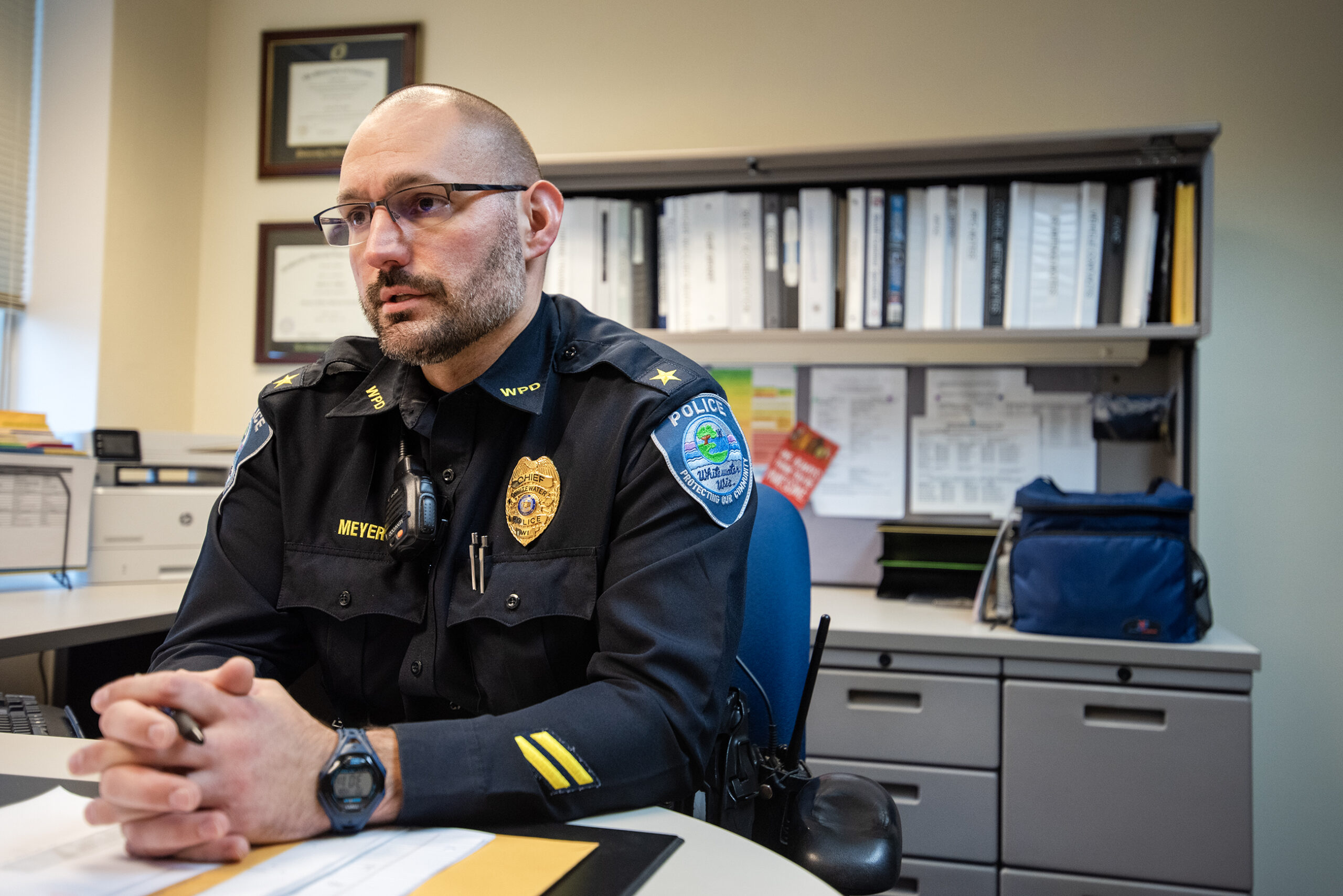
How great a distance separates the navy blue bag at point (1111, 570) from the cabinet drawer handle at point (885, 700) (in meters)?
0.24

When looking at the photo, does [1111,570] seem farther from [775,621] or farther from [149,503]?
[149,503]

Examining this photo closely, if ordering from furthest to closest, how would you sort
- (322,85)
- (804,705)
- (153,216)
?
(322,85) < (153,216) < (804,705)

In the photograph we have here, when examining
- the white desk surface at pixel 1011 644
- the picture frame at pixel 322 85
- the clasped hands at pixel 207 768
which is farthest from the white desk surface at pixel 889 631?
the picture frame at pixel 322 85

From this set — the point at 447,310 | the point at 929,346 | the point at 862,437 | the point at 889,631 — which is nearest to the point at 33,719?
the point at 447,310

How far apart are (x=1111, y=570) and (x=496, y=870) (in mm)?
1443

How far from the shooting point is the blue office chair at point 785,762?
0.87 m

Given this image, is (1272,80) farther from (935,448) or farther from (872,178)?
(935,448)

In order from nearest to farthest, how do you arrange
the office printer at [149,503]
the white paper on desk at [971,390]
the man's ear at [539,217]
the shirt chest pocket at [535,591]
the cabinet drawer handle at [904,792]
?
the shirt chest pocket at [535,591] → the man's ear at [539,217] → the cabinet drawer handle at [904,792] → the office printer at [149,503] → the white paper on desk at [971,390]

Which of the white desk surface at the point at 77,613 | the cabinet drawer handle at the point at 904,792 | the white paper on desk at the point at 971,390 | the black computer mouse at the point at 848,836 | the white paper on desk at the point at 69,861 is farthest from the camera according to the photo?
the white paper on desk at the point at 971,390

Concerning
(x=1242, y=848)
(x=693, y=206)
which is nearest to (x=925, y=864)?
(x=1242, y=848)

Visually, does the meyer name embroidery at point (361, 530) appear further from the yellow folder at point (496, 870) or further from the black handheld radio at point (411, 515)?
the yellow folder at point (496, 870)

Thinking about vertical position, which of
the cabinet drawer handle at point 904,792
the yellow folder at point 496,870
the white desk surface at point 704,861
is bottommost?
the cabinet drawer handle at point 904,792

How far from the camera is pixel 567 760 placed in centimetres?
75

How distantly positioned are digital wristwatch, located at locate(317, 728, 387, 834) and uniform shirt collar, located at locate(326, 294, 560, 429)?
464 mm
